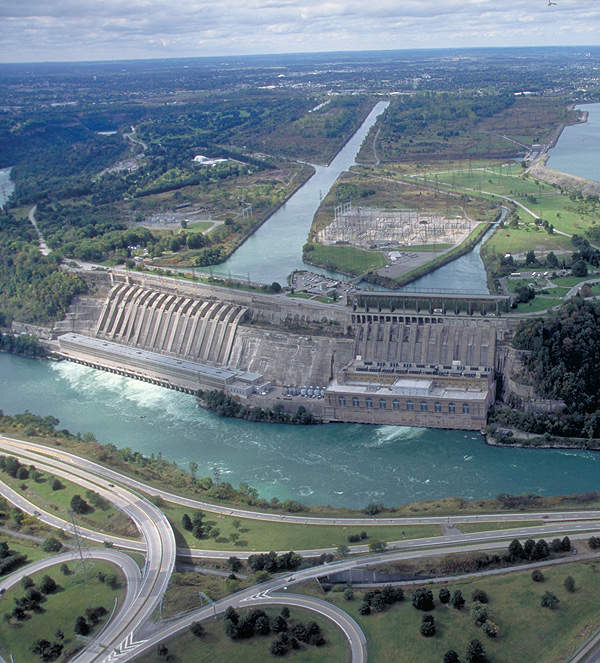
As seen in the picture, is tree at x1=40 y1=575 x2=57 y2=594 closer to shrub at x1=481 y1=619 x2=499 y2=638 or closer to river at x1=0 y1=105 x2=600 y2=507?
river at x1=0 y1=105 x2=600 y2=507

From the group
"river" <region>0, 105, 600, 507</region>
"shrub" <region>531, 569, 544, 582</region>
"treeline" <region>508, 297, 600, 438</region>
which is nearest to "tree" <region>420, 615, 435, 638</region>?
"shrub" <region>531, 569, 544, 582</region>

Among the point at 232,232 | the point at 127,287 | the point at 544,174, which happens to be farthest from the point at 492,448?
the point at 544,174

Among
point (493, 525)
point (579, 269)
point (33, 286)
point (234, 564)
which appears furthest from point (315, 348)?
point (33, 286)

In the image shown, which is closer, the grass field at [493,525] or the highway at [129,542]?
the highway at [129,542]

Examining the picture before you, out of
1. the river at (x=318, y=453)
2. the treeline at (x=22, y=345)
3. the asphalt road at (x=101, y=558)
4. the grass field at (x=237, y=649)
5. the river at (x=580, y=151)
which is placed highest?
the river at (x=580, y=151)

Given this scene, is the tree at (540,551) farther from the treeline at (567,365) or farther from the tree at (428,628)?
the treeline at (567,365)

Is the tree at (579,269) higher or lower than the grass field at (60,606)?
higher

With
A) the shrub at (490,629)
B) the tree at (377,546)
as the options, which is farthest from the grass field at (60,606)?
the shrub at (490,629)

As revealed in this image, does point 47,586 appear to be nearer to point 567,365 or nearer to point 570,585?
point 570,585
